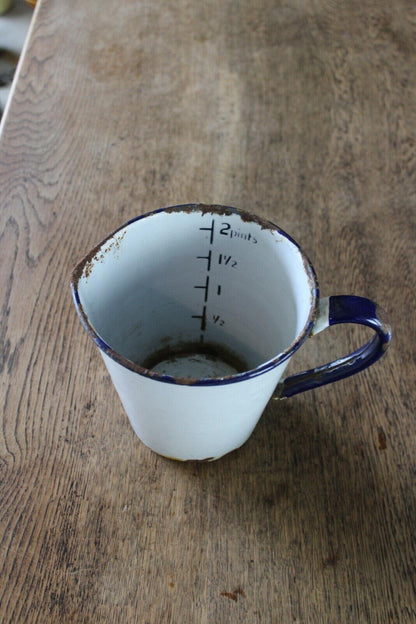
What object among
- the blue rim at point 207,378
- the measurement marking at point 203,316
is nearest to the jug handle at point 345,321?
the blue rim at point 207,378

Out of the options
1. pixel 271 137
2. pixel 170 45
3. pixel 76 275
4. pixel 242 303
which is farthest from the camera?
pixel 170 45

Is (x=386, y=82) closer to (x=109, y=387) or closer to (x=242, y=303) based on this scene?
(x=242, y=303)

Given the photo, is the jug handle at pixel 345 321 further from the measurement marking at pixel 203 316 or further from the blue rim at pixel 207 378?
the measurement marking at pixel 203 316

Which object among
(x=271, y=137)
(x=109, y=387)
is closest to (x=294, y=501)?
(x=109, y=387)

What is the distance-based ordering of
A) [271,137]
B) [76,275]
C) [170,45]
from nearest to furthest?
[76,275]
[271,137]
[170,45]

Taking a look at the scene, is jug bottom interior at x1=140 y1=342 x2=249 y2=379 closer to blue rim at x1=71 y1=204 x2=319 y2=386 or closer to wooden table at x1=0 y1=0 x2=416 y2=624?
wooden table at x1=0 y1=0 x2=416 y2=624

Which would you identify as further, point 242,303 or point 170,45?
point 170,45
